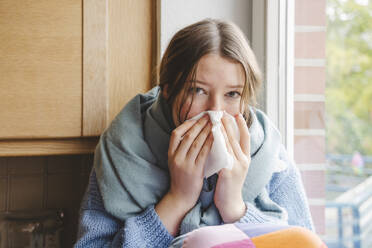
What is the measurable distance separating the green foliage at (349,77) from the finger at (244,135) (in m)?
0.25

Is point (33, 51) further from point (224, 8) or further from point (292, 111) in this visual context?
point (292, 111)

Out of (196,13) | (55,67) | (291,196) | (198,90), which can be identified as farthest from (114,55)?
(291,196)

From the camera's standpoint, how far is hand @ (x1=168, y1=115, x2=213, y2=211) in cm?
79

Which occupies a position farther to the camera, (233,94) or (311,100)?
(311,100)

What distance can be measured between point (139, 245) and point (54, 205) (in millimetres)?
738

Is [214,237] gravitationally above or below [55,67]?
below

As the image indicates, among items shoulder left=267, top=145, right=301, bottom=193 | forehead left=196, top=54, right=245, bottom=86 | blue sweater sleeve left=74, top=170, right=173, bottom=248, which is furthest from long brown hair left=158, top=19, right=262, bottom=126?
blue sweater sleeve left=74, top=170, right=173, bottom=248

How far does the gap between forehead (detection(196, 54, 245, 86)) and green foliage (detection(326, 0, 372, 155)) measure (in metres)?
0.28

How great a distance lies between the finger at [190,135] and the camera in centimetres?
79

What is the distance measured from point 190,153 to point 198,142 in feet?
0.10

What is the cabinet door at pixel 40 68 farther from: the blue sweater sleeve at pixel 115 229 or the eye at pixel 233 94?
the eye at pixel 233 94

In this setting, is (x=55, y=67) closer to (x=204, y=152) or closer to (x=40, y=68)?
(x=40, y=68)

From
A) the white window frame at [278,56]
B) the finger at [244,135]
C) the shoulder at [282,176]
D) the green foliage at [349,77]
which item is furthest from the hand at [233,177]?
the white window frame at [278,56]

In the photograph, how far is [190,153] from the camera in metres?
0.80
